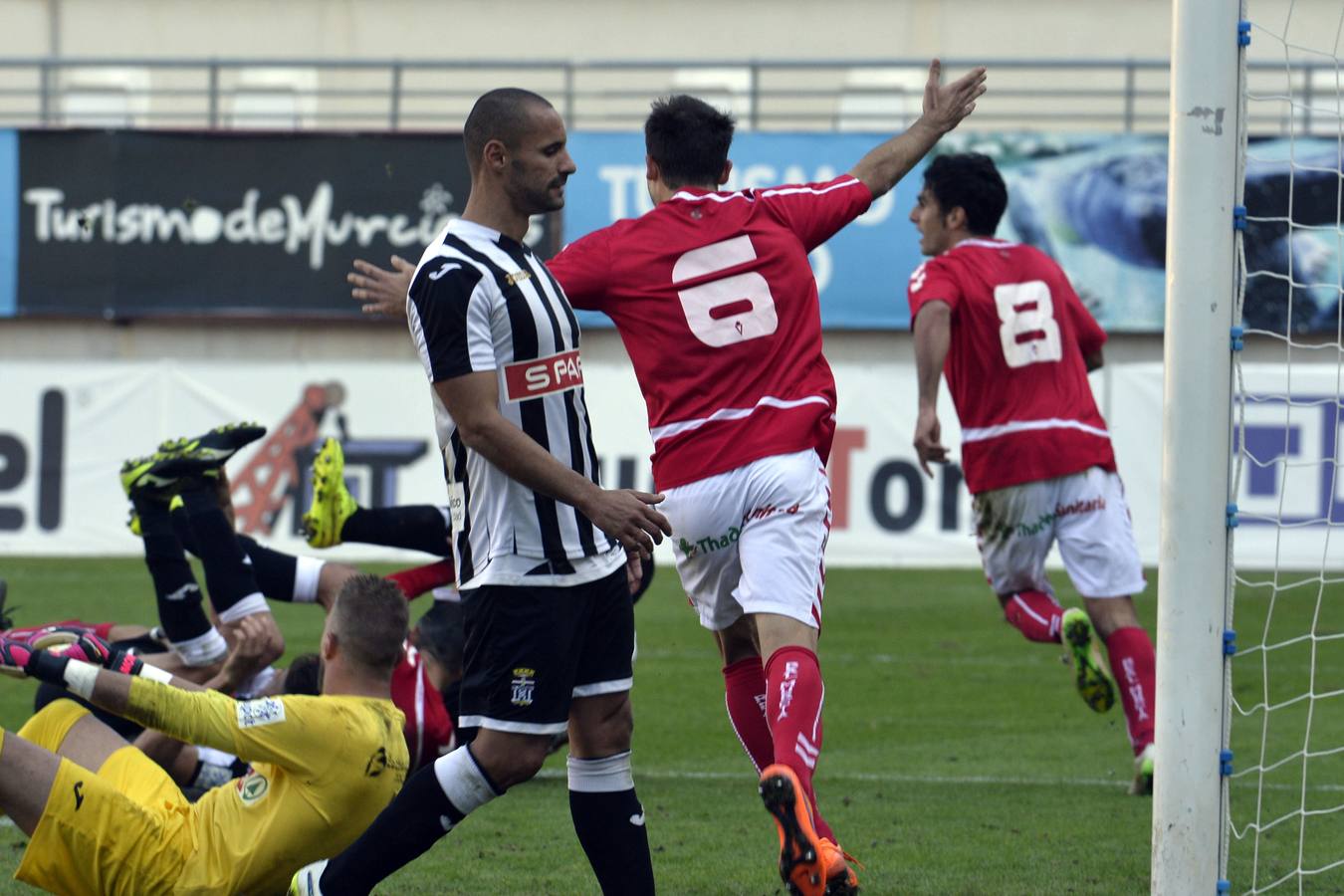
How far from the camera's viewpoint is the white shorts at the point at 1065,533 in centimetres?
641

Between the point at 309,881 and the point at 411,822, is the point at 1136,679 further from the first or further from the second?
the point at 309,881

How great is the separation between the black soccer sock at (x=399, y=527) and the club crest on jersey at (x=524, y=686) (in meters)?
2.75

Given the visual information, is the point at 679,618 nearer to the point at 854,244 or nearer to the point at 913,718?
the point at 913,718

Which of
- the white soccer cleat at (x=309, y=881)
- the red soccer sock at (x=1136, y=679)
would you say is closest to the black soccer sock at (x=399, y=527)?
the red soccer sock at (x=1136, y=679)

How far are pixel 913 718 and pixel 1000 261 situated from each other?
241 cm

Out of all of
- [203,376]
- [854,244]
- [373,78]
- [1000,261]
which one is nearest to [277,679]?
[1000,261]

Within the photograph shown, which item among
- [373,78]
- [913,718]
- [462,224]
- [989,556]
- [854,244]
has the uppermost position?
[373,78]

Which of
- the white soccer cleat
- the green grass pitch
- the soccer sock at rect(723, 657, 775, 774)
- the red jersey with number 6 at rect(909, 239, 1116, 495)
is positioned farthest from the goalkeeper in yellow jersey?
the red jersey with number 6 at rect(909, 239, 1116, 495)

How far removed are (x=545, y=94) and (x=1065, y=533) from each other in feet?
52.2

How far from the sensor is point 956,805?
6.06 meters

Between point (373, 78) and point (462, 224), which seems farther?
point (373, 78)

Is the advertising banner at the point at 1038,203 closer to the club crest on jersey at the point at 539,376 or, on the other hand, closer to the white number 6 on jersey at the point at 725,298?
the white number 6 on jersey at the point at 725,298

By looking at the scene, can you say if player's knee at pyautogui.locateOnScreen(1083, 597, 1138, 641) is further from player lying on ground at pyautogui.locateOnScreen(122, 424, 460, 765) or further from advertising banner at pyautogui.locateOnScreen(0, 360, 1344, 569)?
advertising banner at pyautogui.locateOnScreen(0, 360, 1344, 569)

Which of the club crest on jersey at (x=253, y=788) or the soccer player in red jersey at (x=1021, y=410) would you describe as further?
the soccer player in red jersey at (x=1021, y=410)
